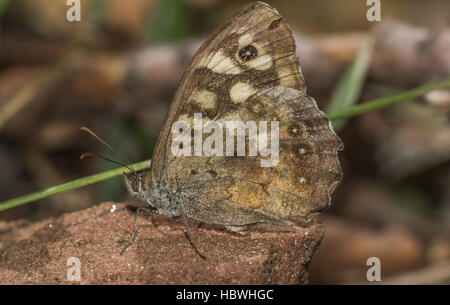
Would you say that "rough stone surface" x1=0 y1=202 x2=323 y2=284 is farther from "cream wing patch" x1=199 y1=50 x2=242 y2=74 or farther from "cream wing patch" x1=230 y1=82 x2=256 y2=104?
"cream wing patch" x1=199 y1=50 x2=242 y2=74

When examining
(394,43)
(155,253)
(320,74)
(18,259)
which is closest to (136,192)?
(155,253)

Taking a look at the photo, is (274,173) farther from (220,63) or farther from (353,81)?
(353,81)

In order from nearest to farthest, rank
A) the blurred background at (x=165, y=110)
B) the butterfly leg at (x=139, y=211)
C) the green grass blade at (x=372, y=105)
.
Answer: the butterfly leg at (x=139, y=211)
the green grass blade at (x=372, y=105)
the blurred background at (x=165, y=110)

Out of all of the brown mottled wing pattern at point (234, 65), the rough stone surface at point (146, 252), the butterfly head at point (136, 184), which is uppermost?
the brown mottled wing pattern at point (234, 65)

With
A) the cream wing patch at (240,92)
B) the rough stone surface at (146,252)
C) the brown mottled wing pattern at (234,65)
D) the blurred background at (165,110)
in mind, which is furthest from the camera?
the blurred background at (165,110)

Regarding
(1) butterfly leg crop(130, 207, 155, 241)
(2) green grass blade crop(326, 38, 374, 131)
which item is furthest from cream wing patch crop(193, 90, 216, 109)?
(2) green grass blade crop(326, 38, 374, 131)

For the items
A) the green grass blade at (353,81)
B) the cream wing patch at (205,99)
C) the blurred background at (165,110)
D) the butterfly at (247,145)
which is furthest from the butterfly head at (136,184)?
the blurred background at (165,110)

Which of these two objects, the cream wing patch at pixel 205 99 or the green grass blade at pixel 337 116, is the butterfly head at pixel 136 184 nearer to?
the green grass blade at pixel 337 116
